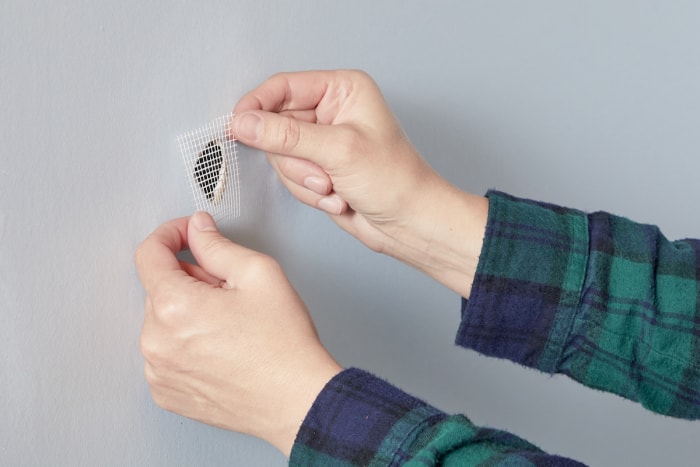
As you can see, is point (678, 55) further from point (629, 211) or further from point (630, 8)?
point (629, 211)

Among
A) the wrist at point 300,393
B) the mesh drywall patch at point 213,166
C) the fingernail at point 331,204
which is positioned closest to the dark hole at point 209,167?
the mesh drywall patch at point 213,166

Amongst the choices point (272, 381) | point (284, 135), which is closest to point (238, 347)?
point (272, 381)

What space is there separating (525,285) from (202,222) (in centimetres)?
30

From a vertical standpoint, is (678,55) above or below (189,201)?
above

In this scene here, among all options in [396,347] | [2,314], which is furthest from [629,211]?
[2,314]

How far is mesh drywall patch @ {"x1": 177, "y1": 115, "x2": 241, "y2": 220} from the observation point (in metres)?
0.73

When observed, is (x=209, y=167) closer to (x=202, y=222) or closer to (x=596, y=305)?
(x=202, y=222)

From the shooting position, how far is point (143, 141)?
688 millimetres

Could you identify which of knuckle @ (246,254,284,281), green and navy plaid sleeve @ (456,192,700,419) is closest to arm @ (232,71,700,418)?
green and navy plaid sleeve @ (456,192,700,419)

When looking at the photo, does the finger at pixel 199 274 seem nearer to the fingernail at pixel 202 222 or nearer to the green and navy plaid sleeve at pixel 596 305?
the fingernail at pixel 202 222

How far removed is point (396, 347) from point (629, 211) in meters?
0.42

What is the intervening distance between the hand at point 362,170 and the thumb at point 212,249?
0.08m

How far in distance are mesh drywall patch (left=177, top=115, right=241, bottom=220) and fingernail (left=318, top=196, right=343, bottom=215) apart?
3.3 inches

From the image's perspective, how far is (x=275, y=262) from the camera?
67cm
